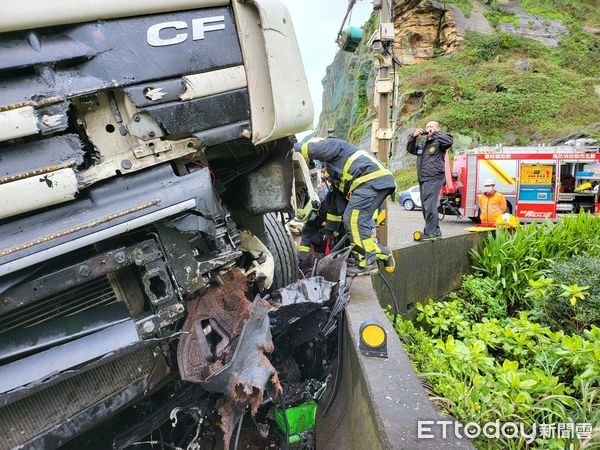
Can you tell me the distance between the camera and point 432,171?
16.8 feet

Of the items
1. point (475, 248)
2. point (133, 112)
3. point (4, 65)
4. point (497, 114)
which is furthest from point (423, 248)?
point (497, 114)

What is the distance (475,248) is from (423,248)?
4.54 ft

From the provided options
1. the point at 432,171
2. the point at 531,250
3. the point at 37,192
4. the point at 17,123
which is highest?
the point at 17,123

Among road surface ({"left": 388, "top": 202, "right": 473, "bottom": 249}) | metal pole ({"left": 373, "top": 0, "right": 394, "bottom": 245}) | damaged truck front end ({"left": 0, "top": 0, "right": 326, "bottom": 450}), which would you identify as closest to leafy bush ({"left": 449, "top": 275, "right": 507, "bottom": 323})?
road surface ({"left": 388, "top": 202, "right": 473, "bottom": 249})

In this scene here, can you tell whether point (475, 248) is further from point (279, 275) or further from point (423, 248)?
point (279, 275)

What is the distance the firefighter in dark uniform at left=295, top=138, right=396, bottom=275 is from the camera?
3.51m

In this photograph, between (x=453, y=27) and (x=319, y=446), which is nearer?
(x=319, y=446)

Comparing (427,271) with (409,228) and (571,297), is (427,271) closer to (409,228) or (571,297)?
(571,297)

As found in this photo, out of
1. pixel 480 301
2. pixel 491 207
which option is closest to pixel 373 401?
pixel 480 301

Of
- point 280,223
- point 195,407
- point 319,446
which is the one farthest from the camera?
point 280,223

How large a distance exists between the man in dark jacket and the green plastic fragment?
3365 mm

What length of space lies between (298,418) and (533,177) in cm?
959

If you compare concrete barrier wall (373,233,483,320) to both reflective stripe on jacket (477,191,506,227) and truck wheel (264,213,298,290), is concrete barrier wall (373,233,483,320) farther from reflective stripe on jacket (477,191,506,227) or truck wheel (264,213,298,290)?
reflective stripe on jacket (477,191,506,227)

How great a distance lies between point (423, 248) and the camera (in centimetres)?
493
